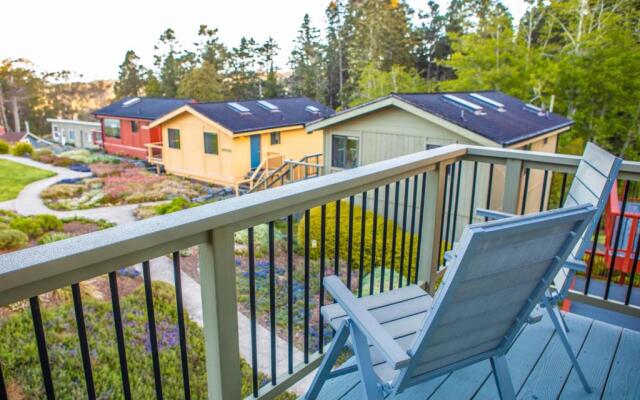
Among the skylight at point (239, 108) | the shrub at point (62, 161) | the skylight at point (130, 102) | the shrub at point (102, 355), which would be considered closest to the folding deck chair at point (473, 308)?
the shrub at point (102, 355)

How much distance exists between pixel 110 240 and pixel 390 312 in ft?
3.45

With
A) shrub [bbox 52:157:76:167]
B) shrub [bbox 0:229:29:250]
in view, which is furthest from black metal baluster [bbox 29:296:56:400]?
shrub [bbox 52:157:76:167]

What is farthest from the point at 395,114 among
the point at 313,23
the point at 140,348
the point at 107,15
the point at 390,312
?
the point at 107,15

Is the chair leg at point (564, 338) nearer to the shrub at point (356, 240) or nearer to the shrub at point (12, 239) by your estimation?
the shrub at point (356, 240)

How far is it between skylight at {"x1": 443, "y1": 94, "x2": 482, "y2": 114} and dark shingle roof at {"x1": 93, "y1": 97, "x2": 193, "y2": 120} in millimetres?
11775

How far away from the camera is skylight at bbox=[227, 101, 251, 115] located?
1560 centimetres

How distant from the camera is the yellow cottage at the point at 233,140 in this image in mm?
14730

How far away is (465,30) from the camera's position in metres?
18.9

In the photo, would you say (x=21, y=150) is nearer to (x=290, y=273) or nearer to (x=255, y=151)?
(x=255, y=151)

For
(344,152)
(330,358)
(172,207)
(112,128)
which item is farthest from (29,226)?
(112,128)

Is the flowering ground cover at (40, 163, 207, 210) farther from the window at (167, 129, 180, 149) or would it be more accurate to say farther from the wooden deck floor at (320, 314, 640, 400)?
the wooden deck floor at (320, 314, 640, 400)

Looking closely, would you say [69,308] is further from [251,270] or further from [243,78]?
Answer: [243,78]

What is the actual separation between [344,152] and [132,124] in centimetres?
1346

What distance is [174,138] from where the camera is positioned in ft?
54.1
